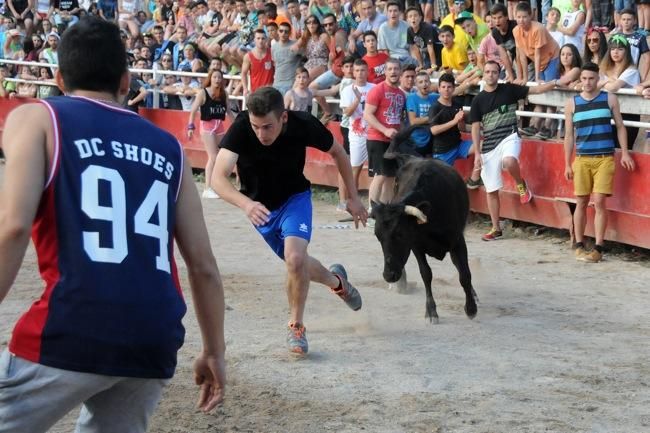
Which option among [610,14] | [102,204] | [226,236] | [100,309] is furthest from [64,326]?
[610,14]

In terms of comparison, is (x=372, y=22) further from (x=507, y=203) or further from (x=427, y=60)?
(x=507, y=203)

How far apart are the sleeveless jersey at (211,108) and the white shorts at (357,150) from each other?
258 cm

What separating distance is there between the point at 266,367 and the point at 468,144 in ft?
20.9

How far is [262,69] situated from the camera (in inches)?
604

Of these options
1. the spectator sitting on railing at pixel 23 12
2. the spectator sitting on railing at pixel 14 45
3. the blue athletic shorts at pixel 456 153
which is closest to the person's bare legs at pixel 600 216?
the blue athletic shorts at pixel 456 153

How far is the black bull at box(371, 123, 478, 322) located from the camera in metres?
→ 8.21

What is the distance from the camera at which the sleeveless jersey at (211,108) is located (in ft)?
50.6

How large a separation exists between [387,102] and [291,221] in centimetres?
566

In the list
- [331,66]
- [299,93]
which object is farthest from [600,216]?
[331,66]

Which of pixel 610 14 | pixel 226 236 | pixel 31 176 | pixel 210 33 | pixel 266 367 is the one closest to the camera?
pixel 31 176

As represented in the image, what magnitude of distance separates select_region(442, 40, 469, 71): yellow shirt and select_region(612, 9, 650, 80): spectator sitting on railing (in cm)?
234

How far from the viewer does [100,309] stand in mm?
2869

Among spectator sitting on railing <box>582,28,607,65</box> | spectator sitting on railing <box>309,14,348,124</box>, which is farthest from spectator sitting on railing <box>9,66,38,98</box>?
spectator sitting on railing <box>582,28,607,65</box>

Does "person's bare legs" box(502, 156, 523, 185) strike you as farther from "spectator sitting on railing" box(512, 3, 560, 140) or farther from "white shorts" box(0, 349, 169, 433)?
"white shorts" box(0, 349, 169, 433)
